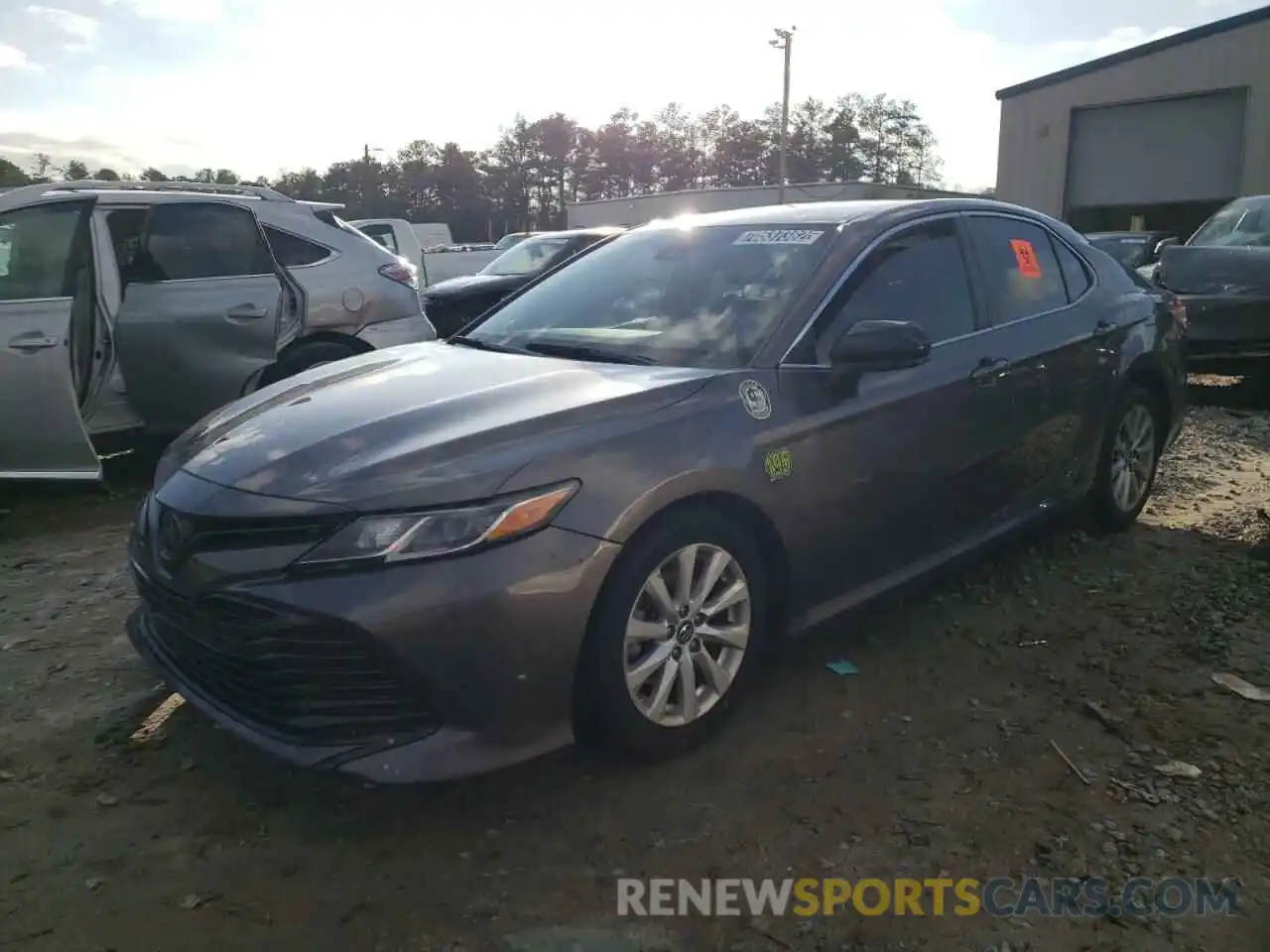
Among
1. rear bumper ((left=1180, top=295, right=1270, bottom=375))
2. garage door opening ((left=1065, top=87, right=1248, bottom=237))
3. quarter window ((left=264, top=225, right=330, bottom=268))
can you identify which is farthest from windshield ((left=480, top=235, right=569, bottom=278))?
garage door opening ((left=1065, top=87, right=1248, bottom=237))

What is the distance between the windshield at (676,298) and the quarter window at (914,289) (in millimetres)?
169

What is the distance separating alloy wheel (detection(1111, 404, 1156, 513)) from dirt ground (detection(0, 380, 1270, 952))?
0.93m

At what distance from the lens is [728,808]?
2.65 meters

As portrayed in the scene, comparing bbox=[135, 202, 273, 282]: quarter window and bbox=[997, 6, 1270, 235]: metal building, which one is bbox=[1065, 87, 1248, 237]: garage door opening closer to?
bbox=[997, 6, 1270, 235]: metal building

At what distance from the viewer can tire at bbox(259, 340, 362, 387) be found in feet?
19.8

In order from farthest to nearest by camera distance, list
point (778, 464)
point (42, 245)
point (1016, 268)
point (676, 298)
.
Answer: point (42, 245)
point (1016, 268)
point (676, 298)
point (778, 464)

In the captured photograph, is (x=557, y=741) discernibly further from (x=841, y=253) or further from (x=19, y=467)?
(x=19, y=467)

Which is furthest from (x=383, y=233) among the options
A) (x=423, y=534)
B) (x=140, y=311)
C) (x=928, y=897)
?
(x=928, y=897)

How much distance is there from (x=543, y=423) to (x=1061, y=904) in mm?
1691

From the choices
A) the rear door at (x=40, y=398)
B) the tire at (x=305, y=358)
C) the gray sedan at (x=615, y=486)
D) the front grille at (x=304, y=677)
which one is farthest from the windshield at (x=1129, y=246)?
the front grille at (x=304, y=677)

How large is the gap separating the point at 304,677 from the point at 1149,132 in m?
25.8

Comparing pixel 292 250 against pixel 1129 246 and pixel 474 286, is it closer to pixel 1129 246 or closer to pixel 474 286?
pixel 474 286

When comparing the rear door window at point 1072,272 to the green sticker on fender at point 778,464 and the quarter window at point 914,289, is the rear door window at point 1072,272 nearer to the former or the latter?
the quarter window at point 914,289

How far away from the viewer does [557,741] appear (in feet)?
8.36
